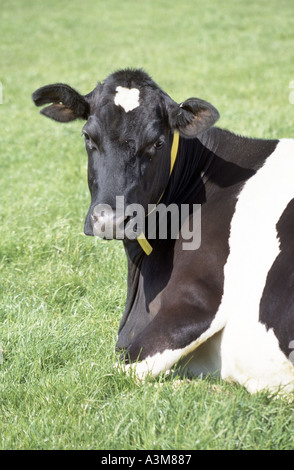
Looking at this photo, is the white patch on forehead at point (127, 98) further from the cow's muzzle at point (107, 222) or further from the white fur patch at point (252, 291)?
the white fur patch at point (252, 291)

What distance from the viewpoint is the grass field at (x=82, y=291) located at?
388 centimetres

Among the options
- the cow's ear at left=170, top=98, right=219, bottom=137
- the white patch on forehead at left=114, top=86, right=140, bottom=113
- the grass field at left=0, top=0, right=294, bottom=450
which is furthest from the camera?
the cow's ear at left=170, top=98, right=219, bottom=137

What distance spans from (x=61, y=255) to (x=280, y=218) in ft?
9.35

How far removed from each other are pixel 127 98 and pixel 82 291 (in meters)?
2.06

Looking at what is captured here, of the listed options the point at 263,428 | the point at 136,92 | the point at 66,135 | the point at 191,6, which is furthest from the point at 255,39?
Result: the point at 263,428

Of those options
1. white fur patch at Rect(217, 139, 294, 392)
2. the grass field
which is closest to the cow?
white fur patch at Rect(217, 139, 294, 392)

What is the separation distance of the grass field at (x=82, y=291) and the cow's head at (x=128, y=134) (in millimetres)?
1043

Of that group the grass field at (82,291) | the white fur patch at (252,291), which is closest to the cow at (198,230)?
the white fur patch at (252,291)

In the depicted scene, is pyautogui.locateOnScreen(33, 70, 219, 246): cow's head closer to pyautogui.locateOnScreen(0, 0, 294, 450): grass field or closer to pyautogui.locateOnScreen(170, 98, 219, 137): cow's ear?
pyautogui.locateOnScreen(170, 98, 219, 137): cow's ear

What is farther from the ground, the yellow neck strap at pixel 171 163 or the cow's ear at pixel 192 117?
the cow's ear at pixel 192 117

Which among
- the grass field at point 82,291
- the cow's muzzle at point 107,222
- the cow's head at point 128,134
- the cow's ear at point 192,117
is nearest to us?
the grass field at point 82,291

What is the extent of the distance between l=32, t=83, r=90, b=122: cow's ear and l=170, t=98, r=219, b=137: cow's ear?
2.17 feet

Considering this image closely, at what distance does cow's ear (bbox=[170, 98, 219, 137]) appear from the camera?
186 inches

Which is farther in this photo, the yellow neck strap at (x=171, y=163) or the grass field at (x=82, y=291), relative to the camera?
the yellow neck strap at (x=171, y=163)
